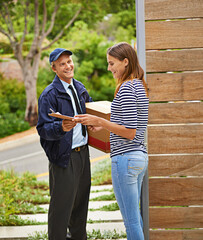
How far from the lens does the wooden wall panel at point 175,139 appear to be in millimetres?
2701

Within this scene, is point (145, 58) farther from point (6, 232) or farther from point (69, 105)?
point (6, 232)

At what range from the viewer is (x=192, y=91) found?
2.68 m

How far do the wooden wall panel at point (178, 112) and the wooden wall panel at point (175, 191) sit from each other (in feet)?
1.45

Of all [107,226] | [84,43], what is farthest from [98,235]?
[84,43]

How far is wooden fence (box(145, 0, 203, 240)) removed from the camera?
2.62 m

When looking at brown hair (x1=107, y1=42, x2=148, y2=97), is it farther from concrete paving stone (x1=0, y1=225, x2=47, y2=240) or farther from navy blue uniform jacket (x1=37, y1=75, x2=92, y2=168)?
concrete paving stone (x1=0, y1=225, x2=47, y2=240)

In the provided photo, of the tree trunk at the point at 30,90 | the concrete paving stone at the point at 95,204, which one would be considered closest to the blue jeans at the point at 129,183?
the concrete paving stone at the point at 95,204

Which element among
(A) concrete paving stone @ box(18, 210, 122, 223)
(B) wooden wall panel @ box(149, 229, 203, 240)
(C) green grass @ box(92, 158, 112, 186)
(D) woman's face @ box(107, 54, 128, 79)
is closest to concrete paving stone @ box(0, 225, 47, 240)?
(A) concrete paving stone @ box(18, 210, 122, 223)

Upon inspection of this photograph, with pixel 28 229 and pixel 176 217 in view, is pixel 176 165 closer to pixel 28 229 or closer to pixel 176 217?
pixel 176 217

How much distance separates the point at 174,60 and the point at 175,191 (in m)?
0.97

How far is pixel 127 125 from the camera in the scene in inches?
82.5

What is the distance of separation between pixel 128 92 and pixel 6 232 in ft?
7.13

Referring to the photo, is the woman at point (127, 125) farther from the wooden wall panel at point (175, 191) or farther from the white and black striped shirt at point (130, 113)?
the wooden wall panel at point (175, 191)

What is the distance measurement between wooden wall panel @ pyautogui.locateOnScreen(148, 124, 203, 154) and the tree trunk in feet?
31.1
